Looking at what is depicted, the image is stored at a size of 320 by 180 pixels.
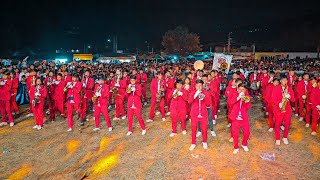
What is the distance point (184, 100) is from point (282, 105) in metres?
2.84

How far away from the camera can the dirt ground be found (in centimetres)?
643

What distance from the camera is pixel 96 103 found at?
29.9 ft

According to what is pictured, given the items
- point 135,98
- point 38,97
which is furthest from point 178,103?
point 38,97

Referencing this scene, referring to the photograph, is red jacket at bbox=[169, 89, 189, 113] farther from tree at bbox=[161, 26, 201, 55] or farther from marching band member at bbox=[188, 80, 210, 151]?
tree at bbox=[161, 26, 201, 55]

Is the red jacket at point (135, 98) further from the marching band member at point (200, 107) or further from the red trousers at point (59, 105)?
the red trousers at point (59, 105)

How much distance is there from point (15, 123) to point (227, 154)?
8619mm

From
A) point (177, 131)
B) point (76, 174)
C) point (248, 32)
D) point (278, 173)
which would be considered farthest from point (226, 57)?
point (248, 32)

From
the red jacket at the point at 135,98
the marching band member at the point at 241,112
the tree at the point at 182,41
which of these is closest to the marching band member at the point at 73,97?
the red jacket at the point at 135,98

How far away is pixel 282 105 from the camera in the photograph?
7465mm

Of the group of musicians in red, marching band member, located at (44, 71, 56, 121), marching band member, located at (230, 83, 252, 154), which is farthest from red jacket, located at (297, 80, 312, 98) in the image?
marching band member, located at (44, 71, 56, 121)

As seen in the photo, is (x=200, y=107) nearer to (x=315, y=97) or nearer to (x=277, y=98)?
(x=277, y=98)

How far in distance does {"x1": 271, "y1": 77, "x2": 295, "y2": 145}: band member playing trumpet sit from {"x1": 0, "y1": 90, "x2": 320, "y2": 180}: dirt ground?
0.62 meters

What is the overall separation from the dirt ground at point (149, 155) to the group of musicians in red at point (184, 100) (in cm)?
35

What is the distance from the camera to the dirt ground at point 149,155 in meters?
6.43
